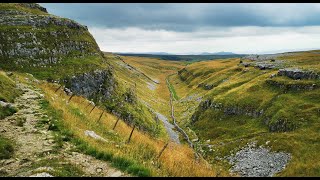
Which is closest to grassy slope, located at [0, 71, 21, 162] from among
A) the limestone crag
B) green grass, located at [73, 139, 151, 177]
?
green grass, located at [73, 139, 151, 177]

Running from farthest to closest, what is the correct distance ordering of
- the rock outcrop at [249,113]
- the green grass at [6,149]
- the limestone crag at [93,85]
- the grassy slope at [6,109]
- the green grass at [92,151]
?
the limestone crag at [93,85] → the rock outcrop at [249,113] → the grassy slope at [6,109] → the green grass at [6,149] → the green grass at [92,151]

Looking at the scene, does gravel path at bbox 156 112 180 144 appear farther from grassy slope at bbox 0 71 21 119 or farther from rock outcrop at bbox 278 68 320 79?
grassy slope at bbox 0 71 21 119

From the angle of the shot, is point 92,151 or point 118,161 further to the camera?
point 92,151

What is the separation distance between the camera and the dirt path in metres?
13.3

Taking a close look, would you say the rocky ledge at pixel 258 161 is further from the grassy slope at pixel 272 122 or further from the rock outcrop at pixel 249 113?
the rock outcrop at pixel 249 113

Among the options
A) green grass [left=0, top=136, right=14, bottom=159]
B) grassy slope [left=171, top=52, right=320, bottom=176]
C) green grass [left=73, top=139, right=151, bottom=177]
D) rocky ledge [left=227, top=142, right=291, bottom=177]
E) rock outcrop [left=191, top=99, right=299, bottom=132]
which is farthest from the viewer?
rock outcrop [left=191, top=99, right=299, bottom=132]

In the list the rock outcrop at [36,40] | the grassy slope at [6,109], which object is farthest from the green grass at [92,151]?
the rock outcrop at [36,40]

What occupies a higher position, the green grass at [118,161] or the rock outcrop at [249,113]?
the green grass at [118,161]

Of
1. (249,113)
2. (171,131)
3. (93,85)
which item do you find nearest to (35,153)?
(93,85)

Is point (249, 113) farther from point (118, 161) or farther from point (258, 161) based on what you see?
point (118, 161)

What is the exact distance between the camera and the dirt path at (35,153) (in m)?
13.3

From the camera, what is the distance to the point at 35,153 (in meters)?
15.1

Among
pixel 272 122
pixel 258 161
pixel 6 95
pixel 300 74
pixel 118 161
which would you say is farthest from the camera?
pixel 300 74

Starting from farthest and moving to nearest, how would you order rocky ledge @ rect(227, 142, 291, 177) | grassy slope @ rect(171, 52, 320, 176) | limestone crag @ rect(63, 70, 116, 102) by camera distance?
limestone crag @ rect(63, 70, 116, 102) < grassy slope @ rect(171, 52, 320, 176) < rocky ledge @ rect(227, 142, 291, 177)
